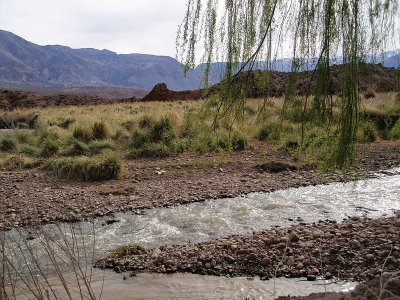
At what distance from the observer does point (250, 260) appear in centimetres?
508

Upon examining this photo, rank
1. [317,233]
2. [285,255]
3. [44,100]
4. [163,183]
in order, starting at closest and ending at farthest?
[285,255]
[317,233]
[163,183]
[44,100]

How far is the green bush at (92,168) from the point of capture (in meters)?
10.4

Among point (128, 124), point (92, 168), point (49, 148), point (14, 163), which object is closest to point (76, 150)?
point (49, 148)

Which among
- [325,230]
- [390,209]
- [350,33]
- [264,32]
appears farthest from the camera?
[390,209]

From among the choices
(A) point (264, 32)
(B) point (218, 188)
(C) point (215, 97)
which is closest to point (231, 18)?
(A) point (264, 32)

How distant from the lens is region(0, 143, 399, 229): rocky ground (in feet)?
26.0

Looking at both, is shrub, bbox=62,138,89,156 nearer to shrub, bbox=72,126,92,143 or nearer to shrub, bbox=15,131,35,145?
shrub, bbox=72,126,92,143

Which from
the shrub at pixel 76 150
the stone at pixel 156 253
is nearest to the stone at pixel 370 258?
the stone at pixel 156 253

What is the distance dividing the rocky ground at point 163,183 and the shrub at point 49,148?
6.79ft

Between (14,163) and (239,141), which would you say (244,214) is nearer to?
(239,141)

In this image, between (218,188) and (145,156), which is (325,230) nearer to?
(218,188)

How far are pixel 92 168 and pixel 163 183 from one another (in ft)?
6.52

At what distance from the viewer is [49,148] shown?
539 inches

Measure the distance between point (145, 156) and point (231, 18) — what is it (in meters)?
10.0
